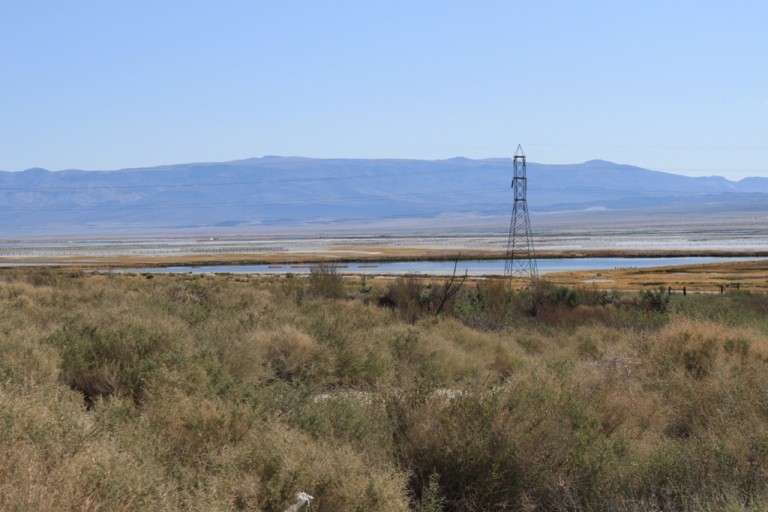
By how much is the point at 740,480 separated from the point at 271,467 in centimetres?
404

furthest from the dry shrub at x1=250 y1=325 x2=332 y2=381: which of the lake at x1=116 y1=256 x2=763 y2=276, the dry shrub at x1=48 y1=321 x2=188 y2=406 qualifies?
the lake at x1=116 y1=256 x2=763 y2=276

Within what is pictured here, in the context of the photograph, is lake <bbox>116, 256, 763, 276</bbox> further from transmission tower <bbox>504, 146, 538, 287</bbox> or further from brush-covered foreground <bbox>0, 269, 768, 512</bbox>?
brush-covered foreground <bbox>0, 269, 768, 512</bbox>

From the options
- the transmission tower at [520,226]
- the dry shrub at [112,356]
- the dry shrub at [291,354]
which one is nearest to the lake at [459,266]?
the transmission tower at [520,226]

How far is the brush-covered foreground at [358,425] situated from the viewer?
6840 millimetres

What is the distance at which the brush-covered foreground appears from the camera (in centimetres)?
684

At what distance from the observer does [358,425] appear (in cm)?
915

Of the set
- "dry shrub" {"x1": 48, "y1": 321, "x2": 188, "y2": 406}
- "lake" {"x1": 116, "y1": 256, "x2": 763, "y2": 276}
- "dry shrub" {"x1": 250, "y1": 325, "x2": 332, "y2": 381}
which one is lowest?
"lake" {"x1": 116, "y1": 256, "x2": 763, "y2": 276}

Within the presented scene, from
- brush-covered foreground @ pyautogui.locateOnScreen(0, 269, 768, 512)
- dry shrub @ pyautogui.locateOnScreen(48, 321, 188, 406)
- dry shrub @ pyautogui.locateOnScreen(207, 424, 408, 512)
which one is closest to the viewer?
brush-covered foreground @ pyautogui.locateOnScreen(0, 269, 768, 512)

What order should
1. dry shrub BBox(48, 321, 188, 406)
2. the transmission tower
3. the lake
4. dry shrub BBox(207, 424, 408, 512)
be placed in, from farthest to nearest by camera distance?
the lake, the transmission tower, dry shrub BBox(48, 321, 188, 406), dry shrub BBox(207, 424, 408, 512)

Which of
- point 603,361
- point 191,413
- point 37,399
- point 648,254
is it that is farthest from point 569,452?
point 648,254

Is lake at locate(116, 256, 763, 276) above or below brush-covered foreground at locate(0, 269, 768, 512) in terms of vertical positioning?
below

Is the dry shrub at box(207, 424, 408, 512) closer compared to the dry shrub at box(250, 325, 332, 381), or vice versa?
the dry shrub at box(207, 424, 408, 512)

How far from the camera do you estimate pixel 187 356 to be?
454 inches

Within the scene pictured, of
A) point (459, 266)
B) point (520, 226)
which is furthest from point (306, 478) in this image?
point (459, 266)
